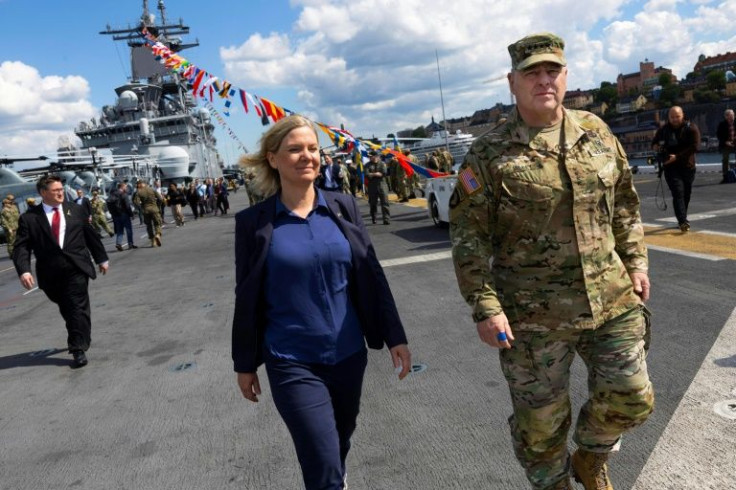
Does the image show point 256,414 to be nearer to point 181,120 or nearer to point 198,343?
point 198,343

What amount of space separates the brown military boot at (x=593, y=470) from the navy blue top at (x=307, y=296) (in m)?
1.09

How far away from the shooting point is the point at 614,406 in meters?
2.42

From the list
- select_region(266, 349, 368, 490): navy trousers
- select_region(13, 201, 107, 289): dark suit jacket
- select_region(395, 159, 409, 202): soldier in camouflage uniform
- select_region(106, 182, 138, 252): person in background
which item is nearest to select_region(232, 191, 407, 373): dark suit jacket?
select_region(266, 349, 368, 490): navy trousers

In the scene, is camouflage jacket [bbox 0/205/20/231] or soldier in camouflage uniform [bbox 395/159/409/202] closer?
camouflage jacket [bbox 0/205/20/231]

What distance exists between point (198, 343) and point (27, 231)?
2008mm

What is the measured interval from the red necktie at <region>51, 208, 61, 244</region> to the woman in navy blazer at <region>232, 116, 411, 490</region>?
160 inches

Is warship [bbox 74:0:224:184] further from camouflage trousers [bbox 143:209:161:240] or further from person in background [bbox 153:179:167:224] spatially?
camouflage trousers [bbox 143:209:161:240]

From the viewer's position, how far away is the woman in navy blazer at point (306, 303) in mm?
2381

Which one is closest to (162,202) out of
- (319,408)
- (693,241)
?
(693,241)

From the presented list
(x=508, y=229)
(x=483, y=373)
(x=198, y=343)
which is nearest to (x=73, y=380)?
(x=198, y=343)

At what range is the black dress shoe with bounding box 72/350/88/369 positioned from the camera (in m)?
5.66

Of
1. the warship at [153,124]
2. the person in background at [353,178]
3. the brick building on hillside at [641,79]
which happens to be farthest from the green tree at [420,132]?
the person in background at [353,178]

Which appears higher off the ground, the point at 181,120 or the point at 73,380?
the point at 181,120

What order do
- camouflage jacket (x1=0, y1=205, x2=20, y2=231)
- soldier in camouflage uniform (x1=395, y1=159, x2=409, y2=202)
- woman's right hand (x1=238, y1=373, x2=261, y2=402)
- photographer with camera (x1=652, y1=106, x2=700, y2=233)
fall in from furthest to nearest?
soldier in camouflage uniform (x1=395, y1=159, x2=409, y2=202), camouflage jacket (x1=0, y1=205, x2=20, y2=231), photographer with camera (x1=652, y1=106, x2=700, y2=233), woman's right hand (x1=238, y1=373, x2=261, y2=402)
